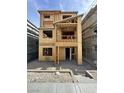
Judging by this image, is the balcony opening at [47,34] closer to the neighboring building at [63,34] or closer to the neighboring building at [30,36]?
the neighboring building at [63,34]

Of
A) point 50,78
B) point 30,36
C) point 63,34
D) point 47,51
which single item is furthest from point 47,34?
point 50,78

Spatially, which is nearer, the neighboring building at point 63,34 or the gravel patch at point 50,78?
the gravel patch at point 50,78

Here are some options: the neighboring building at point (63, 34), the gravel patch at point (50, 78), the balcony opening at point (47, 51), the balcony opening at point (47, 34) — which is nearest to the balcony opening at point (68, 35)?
the neighboring building at point (63, 34)

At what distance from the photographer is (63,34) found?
4770 millimetres

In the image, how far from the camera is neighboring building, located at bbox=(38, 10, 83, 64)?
434 cm

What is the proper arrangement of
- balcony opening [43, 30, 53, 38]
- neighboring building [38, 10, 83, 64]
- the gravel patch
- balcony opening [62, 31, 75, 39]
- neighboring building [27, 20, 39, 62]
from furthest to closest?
balcony opening [43, 30, 53, 38] < balcony opening [62, 31, 75, 39] < neighboring building [38, 10, 83, 64] < the gravel patch < neighboring building [27, 20, 39, 62]

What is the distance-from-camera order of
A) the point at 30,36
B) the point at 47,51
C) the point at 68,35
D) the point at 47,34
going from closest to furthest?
1. the point at 30,36
2. the point at 68,35
3. the point at 47,51
4. the point at 47,34

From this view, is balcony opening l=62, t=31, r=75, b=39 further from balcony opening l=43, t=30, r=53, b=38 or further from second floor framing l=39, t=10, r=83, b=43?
balcony opening l=43, t=30, r=53, b=38

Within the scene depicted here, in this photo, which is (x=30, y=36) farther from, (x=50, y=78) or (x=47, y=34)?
(x=47, y=34)

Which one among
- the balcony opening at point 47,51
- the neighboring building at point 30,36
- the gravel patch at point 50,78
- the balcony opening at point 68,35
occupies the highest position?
the balcony opening at point 68,35

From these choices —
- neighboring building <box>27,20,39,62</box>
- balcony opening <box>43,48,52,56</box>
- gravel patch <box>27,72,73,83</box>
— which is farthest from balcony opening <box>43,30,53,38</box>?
gravel patch <box>27,72,73,83</box>

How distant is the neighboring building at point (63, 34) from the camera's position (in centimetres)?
434
